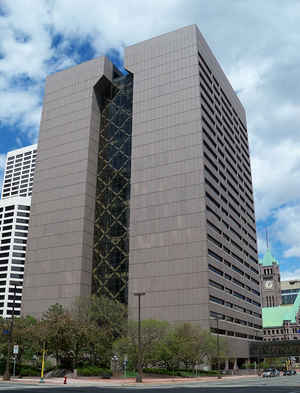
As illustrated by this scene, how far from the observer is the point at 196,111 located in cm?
9744

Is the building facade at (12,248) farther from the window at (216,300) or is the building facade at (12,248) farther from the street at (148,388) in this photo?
the street at (148,388)

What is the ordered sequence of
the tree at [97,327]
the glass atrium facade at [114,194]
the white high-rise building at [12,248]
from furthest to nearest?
the white high-rise building at [12,248]
the glass atrium facade at [114,194]
the tree at [97,327]

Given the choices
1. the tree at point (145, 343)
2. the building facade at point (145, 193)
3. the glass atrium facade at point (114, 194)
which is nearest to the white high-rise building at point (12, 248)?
the building facade at point (145, 193)

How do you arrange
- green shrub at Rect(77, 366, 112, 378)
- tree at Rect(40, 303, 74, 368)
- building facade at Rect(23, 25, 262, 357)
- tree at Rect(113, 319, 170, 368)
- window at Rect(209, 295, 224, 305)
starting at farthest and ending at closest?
building facade at Rect(23, 25, 262, 357) → window at Rect(209, 295, 224, 305) → tree at Rect(113, 319, 170, 368) → tree at Rect(40, 303, 74, 368) → green shrub at Rect(77, 366, 112, 378)

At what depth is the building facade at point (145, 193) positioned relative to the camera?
8900cm

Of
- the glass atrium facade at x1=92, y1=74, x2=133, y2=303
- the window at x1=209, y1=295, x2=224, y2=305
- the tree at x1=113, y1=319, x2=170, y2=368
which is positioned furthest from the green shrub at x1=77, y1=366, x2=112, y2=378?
the glass atrium facade at x1=92, y1=74, x2=133, y2=303

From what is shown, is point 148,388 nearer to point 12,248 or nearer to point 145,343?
point 145,343

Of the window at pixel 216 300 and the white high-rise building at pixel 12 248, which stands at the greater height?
the white high-rise building at pixel 12 248

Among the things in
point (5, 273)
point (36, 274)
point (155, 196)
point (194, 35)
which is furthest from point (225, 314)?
point (5, 273)

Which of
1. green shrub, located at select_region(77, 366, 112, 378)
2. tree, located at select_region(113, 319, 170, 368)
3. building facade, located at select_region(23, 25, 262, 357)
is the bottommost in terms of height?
green shrub, located at select_region(77, 366, 112, 378)

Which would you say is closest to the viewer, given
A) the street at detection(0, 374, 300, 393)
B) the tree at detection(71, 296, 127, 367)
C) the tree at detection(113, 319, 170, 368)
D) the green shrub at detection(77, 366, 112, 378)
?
the street at detection(0, 374, 300, 393)

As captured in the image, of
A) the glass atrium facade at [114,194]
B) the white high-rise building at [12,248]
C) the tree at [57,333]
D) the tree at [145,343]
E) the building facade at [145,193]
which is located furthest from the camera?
the white high-rise building at [12,248]

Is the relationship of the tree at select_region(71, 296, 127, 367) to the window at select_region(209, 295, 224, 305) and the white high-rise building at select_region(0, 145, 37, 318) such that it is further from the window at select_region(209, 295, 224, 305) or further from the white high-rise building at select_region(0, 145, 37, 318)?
the white high-rise building at select_region(0, 145, 37, 318)

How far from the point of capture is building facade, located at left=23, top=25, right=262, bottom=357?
89000mm
